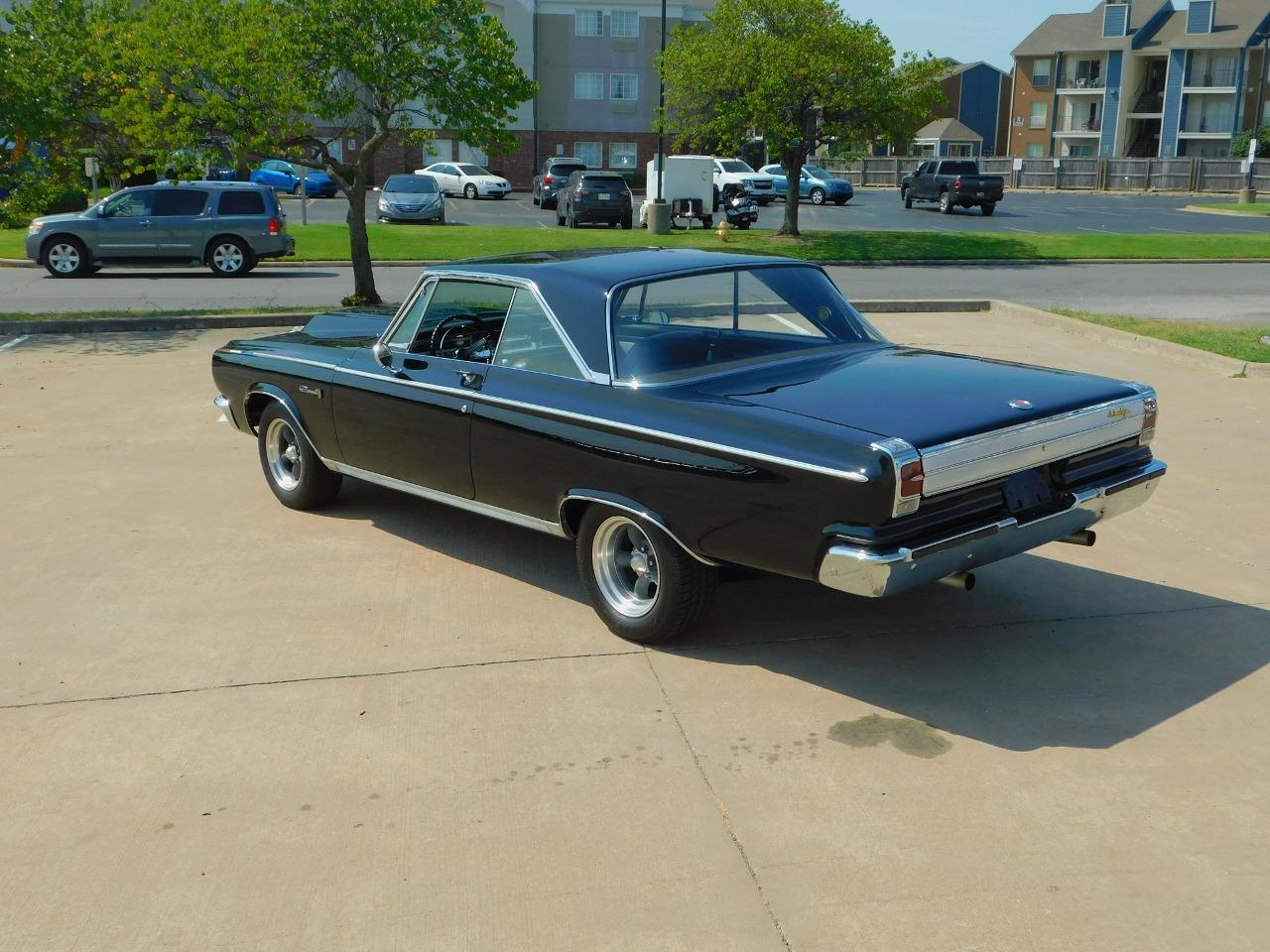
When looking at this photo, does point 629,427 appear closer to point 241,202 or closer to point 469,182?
point 241,202

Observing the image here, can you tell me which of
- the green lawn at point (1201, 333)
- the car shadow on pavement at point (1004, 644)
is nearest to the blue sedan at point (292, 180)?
the green lawn at point (1201, 333)

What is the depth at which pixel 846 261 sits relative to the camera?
25359 mm

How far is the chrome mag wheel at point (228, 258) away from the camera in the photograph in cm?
2212

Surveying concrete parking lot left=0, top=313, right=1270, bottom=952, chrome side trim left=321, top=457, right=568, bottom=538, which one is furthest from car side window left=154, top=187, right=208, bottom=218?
chrome side trim left=321, top=457, right=568, bottom=538

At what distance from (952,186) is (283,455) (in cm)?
3871

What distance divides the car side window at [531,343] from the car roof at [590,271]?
0.25 feet

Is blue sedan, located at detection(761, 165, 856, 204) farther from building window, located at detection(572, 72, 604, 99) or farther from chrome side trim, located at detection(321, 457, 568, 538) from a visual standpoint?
chrome side trim, located at detection(321, 457, 568, 538)

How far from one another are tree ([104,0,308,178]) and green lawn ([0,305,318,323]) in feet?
6.37

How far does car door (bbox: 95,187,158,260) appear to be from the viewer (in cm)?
2186

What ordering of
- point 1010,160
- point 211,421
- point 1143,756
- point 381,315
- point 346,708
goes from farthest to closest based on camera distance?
1. point 1010,160
2. point 211,421
3. point 381,315
4. point 346,708
5. point 1143,756

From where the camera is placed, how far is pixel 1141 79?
77.1 metres

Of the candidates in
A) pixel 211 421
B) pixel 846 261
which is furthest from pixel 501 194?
pixel 211 421

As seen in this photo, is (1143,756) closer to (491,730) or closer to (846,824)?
(846,824)

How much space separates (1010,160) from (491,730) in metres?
66.6
